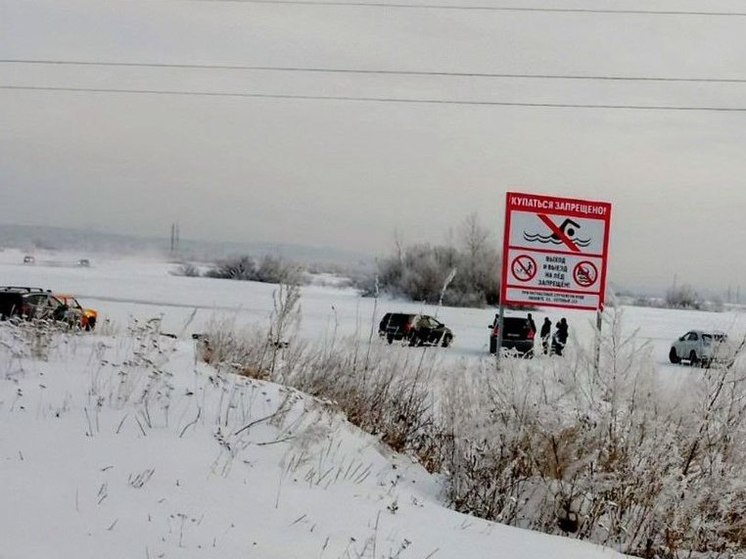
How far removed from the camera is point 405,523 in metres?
5.23

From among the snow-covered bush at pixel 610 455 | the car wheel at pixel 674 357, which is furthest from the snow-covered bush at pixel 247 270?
the snow-covered bush at pixel 610 455

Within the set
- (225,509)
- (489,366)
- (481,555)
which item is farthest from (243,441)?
(489,366)

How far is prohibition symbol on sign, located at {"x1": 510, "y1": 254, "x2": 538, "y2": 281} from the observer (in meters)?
15.7

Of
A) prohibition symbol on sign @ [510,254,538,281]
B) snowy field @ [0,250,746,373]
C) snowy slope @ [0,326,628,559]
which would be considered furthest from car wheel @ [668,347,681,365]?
snowy slope @ [0,326,628,559]

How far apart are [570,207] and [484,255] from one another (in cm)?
4902

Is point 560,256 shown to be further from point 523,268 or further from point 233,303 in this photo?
point 233,303

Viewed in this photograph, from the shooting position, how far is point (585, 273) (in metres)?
15.8

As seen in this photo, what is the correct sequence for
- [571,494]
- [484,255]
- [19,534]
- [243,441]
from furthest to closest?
[484,255], [571,494], [243,441], [19,534]

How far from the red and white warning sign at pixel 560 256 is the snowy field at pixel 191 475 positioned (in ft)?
24.9

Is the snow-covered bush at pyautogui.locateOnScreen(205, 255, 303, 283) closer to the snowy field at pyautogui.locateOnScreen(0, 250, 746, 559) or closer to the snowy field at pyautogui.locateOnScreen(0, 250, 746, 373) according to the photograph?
the snowy field at pyautogui.locateOnScreen(0, 250, 746, 373)

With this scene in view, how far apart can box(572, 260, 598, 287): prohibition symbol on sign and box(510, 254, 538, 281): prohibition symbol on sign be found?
2.47ft

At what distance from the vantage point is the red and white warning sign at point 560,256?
15.7 metres

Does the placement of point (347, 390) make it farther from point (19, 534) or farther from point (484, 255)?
point (484, 255)

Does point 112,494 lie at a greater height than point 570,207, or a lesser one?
lesser
